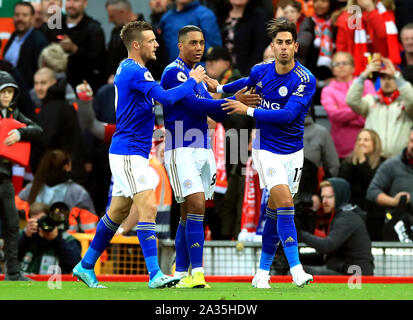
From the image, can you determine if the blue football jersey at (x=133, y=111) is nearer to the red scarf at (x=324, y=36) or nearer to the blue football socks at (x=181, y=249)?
the blue football socks at (x=181, y=249)

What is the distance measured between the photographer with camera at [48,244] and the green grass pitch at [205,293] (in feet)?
6.20

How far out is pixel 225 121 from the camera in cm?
1286

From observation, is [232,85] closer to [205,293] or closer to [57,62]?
[205,293]

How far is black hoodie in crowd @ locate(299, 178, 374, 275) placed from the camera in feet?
36.4

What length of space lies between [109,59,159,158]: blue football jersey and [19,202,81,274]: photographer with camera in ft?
10.2

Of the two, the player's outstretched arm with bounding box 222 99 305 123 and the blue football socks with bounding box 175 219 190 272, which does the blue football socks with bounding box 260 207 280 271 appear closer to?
the blue football socks with bounding box 175 219 190 272

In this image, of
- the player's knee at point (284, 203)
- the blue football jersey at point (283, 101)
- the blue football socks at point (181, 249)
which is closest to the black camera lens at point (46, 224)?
the blue football socks at point (181, 249)

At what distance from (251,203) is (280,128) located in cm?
301

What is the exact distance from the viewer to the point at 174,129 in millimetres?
9156

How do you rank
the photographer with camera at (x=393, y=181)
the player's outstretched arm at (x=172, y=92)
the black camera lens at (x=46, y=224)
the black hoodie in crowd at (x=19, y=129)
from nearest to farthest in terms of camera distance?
the player's outstretched arm at (x=172, y=92)
the black hoodie in crowd at (x=19, y=129)
the black camera lens at (x=46, y=224)
the photographer with camera at (x=393, y=181)

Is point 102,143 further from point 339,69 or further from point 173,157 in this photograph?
point 173,157

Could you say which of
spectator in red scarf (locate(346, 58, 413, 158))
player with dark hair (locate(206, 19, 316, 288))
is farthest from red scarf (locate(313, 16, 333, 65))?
player with dark hair (locate(206, 19, 316, 288))

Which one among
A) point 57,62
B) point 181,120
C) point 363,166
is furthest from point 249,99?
point 57,62

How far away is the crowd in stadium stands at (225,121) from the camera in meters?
11.7
